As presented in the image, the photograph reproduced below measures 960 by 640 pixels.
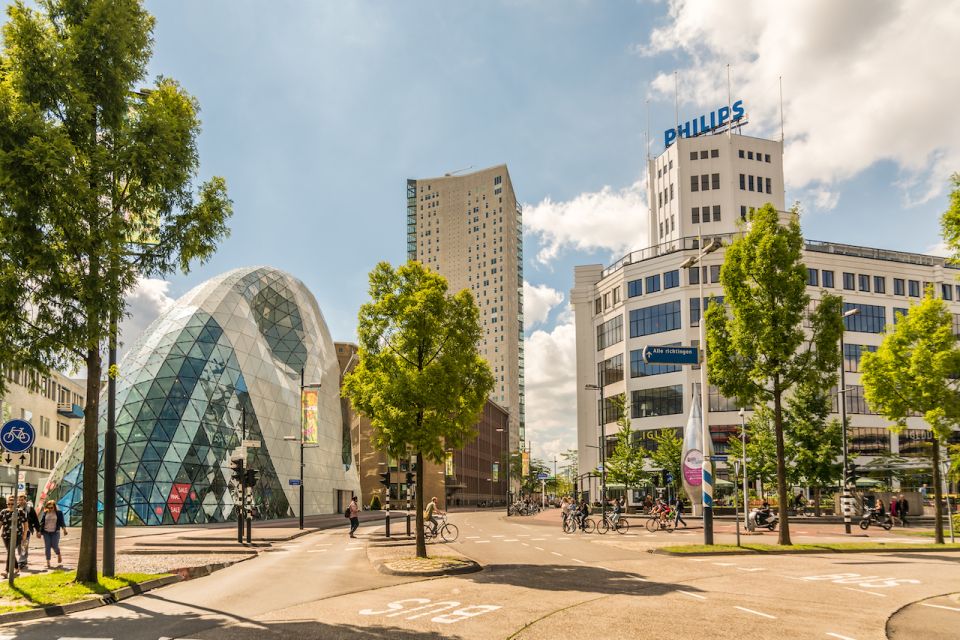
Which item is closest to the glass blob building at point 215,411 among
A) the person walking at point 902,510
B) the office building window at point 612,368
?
the office building window at point 612,368

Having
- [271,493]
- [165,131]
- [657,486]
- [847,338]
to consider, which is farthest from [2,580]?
[847,338]

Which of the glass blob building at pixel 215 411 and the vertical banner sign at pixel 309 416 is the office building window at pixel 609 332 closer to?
the glass blob building at pixel 215 411

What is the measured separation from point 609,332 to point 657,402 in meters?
11.1

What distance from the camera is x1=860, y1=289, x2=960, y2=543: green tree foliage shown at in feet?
89.2

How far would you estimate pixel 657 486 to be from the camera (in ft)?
237

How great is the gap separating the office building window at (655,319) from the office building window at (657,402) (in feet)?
18.4

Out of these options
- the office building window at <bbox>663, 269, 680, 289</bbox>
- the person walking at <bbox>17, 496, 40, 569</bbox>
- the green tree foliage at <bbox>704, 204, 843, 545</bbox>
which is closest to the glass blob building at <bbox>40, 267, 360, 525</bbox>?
the person walking at <bbox>17, 496, 40, 569</bbox>

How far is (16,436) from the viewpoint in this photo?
15844mm

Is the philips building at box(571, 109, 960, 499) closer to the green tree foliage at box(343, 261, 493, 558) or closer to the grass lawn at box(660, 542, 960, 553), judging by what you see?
the grass lawn at box(660, 542, 960, 553)

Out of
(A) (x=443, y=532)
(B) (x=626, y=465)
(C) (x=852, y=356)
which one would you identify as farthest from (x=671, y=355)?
(C) (x=852, y=356)

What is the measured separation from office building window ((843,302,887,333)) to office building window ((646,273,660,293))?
18090 millimetres

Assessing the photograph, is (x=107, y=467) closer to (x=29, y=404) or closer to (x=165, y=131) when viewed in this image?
(x=165, y=131)

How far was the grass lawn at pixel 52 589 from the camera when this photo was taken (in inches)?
545

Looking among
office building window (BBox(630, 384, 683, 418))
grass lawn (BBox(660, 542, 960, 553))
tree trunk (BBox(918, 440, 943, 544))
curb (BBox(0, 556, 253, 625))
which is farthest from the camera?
office building window (BBox(630, 384, 683, 418))
